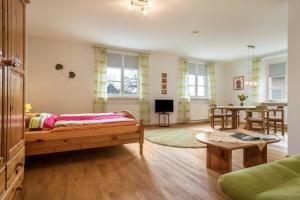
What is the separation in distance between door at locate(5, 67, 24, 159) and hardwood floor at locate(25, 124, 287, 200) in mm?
795

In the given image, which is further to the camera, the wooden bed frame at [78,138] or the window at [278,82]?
the window at [278,82]

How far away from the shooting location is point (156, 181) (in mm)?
2119

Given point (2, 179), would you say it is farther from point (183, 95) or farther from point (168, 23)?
point (183, 95)

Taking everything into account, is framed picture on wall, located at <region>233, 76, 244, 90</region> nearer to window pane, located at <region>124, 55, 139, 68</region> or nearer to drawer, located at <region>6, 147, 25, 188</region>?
window pane, located at <region>124, 55, 139, 68</region>

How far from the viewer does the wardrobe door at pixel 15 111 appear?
1.15 meters

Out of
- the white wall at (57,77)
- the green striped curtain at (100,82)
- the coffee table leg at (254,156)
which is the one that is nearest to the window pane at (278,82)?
the coffee table leg at (254,156)

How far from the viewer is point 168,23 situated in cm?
370

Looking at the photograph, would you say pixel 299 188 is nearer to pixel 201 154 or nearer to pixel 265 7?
pixel 201 154

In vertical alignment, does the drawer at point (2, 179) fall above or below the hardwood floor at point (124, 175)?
above

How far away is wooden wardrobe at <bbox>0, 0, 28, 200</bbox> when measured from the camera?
1.04m

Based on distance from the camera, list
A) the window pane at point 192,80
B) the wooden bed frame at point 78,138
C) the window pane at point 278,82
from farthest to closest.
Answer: the window pane at point 192,80, the window pane at point 278,82, the wooden bed frame at point 78,138

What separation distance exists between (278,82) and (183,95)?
10.2 feet

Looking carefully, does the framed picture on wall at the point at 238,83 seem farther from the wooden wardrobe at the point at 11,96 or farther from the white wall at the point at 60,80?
the wooden wardrobe at the point at 11,96

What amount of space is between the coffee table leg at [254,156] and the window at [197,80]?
175 inches
